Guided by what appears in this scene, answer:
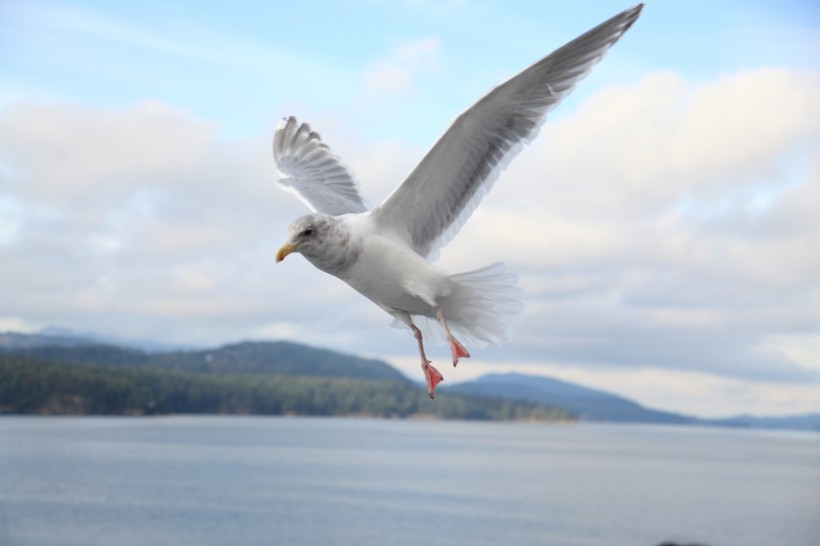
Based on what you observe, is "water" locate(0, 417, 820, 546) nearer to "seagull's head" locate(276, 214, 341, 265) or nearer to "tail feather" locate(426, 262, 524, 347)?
"tail feather" locate(426, 262, 524, 347)

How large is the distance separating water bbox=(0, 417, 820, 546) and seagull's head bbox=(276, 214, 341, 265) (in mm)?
45238

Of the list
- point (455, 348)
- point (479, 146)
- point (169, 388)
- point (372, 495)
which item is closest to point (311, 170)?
point (479, 146)

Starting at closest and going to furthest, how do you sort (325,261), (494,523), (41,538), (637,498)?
(325,261) → (41,538) → (494,523) → (637,498)

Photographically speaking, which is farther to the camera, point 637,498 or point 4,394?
point 4,394

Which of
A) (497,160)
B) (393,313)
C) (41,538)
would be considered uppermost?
(497,160)

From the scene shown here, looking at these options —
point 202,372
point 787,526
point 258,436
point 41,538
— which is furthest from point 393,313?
point 202,372

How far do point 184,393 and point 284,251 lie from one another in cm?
15694

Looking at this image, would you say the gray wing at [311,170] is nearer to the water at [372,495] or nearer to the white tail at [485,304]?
the white tail at [485,304]

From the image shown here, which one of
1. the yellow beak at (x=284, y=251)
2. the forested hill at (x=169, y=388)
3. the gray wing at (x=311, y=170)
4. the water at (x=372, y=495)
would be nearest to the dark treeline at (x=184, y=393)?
the forested hill at (x=169, y=388)

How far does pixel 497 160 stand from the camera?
6.51 meters

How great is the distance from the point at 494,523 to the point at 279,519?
12118 millimetres

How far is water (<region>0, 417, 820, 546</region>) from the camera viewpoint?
52375mm

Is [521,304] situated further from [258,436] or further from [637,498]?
[258,436]

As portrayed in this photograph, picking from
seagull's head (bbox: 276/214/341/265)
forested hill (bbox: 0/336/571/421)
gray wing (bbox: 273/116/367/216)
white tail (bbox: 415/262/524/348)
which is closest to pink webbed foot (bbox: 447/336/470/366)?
white tail (bbox: 415/262/524/348)
